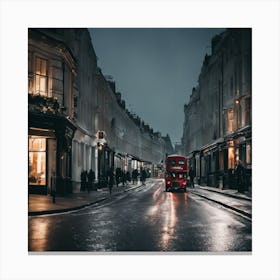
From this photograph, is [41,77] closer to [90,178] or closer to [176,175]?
[90,178]

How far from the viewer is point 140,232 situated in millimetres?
12164

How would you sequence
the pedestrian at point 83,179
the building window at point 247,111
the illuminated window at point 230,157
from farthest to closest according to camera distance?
the illuminated window at point 230,157 → the building window at point 247,111 → the pedestrian at point 83,179

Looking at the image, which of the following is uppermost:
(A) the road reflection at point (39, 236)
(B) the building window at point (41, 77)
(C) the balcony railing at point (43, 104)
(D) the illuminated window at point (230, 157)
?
(B) the building window at point (41, 77)

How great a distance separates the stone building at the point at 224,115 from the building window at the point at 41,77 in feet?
24.1

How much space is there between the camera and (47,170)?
68.9ft

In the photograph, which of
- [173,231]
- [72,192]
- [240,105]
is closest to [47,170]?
[72,192]

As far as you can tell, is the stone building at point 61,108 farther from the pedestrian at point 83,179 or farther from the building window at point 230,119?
the building window at point 230,119

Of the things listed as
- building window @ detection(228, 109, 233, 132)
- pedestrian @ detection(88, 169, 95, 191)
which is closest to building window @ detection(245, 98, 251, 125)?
building window @ detection(228, 109, 233, 132)

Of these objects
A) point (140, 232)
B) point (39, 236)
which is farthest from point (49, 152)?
point (140, 232)

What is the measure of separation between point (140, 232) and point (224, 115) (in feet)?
76.2

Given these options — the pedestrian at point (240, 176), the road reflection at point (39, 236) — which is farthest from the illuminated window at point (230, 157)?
the road reflection at point (39, 236)

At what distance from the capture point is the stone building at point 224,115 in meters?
27.2
